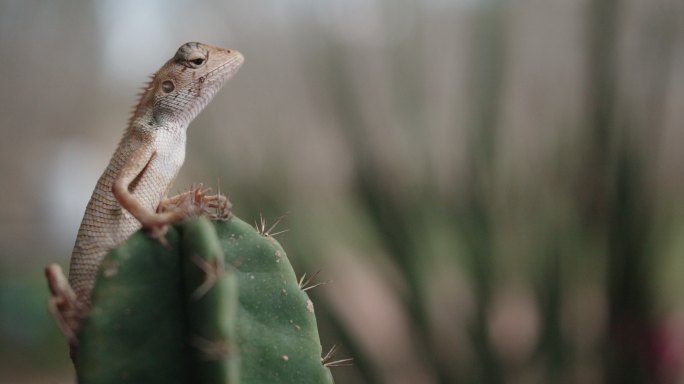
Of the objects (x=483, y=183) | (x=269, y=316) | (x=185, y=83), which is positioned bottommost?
(x=483, y=183)

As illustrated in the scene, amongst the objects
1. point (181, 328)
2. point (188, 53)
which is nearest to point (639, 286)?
point (188, 53)

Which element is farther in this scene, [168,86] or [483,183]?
[483,183]

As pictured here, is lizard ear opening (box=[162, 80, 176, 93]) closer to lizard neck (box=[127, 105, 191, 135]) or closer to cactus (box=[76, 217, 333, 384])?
lizard neck (box=[127, 105, 191, 135])

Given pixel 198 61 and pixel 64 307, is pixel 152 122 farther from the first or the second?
pixel 64 307

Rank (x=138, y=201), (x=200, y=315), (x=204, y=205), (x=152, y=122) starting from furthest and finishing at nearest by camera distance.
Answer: (x=152, y=122) → (x=138, y=201) → (x=204, y=205) → (x=200, y=315)

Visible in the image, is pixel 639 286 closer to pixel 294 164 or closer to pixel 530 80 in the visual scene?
pixel 530 80

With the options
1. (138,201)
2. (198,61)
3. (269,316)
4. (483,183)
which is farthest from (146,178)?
(483,183)

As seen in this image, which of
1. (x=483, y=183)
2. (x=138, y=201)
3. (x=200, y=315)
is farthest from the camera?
(x=483, y=183)

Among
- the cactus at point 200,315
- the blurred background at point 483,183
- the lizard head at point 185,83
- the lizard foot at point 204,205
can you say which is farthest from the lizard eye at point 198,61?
the blurred background at point 483,183
